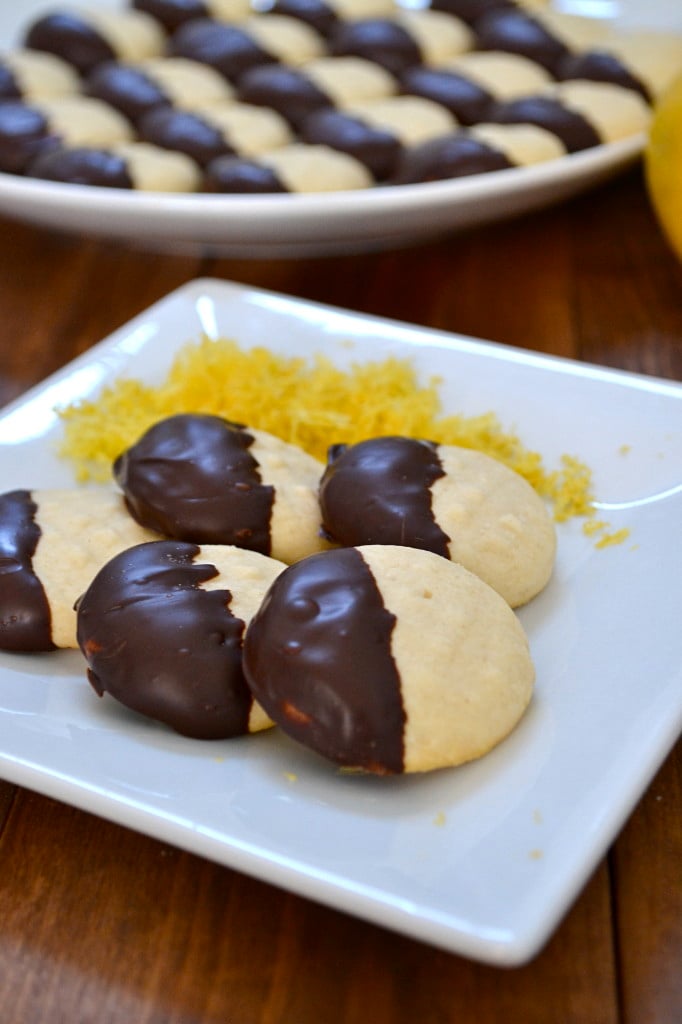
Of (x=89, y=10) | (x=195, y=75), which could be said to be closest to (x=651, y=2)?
(x=195, y=75)

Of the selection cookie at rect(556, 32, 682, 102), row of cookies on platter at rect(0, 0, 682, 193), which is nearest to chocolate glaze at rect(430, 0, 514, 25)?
row of cookies on platter at rect(0, 0, 682, 193)

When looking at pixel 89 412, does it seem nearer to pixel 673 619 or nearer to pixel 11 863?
pixel 11 863

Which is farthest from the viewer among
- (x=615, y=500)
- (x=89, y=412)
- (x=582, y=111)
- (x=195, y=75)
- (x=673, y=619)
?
(x=195, y=75)

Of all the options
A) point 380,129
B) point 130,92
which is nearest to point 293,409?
point 380,129

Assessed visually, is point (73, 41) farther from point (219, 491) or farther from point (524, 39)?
point (219, 491)

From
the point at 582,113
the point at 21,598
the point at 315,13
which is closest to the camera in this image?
the point at 21,598

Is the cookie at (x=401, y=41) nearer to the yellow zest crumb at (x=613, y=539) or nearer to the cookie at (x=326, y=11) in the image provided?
the cookie at (x=326, y=11)
